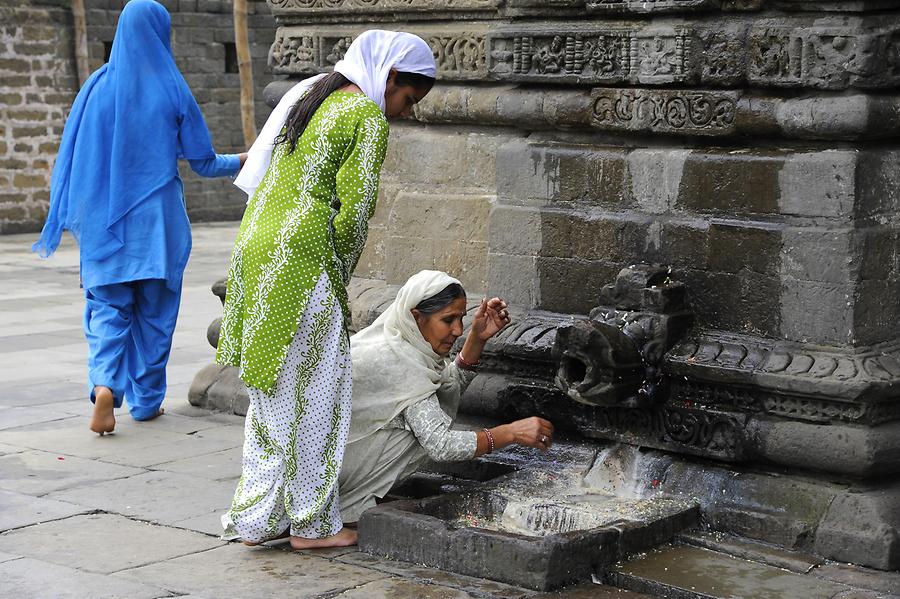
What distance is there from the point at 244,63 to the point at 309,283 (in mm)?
11554

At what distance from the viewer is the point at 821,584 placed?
161 inches

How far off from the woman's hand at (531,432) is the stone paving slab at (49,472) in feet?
5.53

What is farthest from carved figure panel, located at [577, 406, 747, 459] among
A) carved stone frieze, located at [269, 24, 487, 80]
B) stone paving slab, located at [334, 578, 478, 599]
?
carved stone frieze, located at [269, 24, 487, 80]

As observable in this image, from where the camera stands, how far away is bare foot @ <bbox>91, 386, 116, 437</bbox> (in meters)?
6.07

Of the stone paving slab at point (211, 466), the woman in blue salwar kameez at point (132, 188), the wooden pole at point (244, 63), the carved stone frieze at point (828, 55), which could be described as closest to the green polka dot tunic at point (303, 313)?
the stone paving slab at point (211, 466)

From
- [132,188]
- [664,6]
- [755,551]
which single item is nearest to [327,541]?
[755,551]

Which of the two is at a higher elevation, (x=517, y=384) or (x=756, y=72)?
(x=756, y=72)

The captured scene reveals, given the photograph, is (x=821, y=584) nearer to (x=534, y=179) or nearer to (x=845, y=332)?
(x=845, y=332)

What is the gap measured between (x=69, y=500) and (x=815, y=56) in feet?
9.61

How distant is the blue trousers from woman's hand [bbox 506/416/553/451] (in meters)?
2.36

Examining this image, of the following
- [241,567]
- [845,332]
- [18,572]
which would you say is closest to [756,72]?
[845,332]

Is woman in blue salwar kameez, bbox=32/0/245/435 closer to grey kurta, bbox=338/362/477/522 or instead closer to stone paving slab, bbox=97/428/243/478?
stone paving slab, bbox=97/428/243/478

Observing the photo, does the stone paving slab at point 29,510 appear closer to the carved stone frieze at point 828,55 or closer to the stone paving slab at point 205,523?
the stone paving slab at point 205,523

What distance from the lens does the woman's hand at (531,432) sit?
4.55 meters
